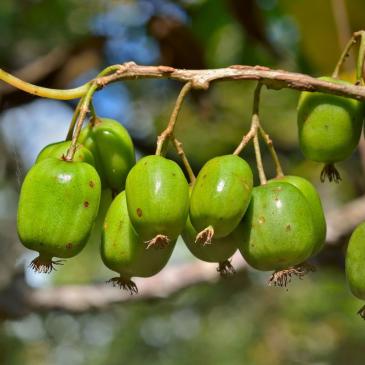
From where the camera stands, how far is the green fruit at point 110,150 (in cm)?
200

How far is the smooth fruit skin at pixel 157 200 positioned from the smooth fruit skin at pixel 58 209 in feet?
0.30

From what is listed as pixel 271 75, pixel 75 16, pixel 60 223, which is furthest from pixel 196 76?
pixel 75 16

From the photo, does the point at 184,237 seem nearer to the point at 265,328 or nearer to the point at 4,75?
the point at 4,75

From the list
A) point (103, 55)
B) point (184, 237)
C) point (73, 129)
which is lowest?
Answer: point (184, 237)

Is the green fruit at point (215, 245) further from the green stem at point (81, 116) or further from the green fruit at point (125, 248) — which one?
the green stem at point (81, 116)

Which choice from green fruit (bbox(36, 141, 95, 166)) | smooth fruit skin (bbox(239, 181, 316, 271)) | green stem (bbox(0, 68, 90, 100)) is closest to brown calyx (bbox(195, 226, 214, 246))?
smooth fruit skin (bbox(239, 181, 316, 271))

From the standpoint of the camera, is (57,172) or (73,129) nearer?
(57,172)

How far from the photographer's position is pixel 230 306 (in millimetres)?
17438

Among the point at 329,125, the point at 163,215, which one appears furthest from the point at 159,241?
the point at 329,125

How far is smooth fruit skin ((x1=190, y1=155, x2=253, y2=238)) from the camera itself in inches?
70.6

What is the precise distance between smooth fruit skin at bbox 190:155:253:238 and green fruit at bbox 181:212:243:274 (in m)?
0.07

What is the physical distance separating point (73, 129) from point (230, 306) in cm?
1575

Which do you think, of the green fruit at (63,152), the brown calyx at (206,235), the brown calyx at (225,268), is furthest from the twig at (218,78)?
the brown calyx at (225,268)

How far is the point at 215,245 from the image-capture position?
6.30 ft
